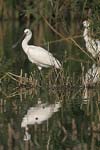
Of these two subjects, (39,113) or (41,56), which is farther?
(41,56)

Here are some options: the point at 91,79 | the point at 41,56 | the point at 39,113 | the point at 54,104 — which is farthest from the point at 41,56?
the point at 39,113

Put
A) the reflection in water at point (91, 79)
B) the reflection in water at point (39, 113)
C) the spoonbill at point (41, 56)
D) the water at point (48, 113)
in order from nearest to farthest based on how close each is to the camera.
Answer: the water at point (48, 113)
the reflection in water at point (39, 113)
the reflection in water at point (91, 79)
the spoonbill at point (41, 56)

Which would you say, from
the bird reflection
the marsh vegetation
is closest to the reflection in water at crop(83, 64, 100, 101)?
the marsh vegetation

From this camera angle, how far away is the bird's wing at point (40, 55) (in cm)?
1423

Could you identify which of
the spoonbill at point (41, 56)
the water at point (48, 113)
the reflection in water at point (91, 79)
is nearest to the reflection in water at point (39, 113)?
the water at point (48, 113)

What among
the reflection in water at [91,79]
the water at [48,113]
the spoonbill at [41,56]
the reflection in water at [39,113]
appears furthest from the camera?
the spoonbill at [41,56]

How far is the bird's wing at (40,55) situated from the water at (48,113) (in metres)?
0.44

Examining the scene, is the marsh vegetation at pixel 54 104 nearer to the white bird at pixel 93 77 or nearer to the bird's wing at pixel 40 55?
the white bird at pixel 93 77

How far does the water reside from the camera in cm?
898

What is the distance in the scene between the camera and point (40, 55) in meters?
14.3

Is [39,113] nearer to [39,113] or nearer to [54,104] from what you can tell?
[39,113]

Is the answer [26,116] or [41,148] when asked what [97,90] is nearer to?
[26,116]

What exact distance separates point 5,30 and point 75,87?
13.3 meters

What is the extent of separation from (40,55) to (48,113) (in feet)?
11.9
